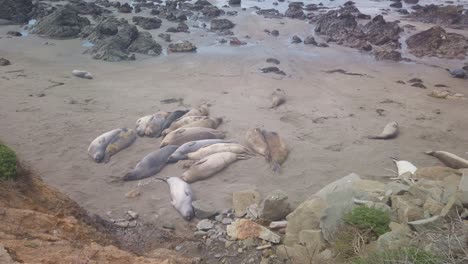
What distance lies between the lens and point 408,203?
17.4 ft

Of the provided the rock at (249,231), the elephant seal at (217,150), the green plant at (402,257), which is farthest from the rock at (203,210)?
the green plant at (402,257)

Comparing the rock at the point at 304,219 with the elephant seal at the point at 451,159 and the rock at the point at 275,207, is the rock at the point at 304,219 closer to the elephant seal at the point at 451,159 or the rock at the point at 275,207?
the rock at the point at 275,207

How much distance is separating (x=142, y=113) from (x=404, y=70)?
8117 millimetres

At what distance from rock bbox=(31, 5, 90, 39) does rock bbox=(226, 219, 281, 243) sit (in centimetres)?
1248

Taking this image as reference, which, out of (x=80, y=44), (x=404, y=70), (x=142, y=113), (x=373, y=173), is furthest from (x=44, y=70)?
(x=404, y=70)

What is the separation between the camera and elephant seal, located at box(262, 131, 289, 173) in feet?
25.7

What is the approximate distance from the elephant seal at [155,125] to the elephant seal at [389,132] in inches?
160

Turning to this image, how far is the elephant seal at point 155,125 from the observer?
8820 mm

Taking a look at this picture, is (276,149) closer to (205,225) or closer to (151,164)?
(151,164)

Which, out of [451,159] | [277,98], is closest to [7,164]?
[277,98]

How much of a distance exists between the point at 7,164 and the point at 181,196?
2.48 meters

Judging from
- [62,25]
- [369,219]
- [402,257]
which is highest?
[402,257]

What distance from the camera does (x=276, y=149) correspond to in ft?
26.6

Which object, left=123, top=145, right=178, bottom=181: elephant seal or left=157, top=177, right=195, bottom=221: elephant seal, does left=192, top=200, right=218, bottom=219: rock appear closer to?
left=157, top=177, right=195, bottom=221: elephant seal
